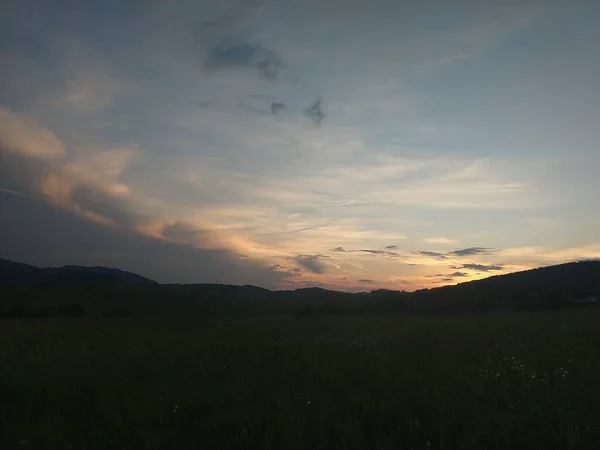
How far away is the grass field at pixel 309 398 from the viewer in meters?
6.59

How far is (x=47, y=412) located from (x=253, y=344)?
9.11 metres

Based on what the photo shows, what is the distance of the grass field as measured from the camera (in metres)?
6.59

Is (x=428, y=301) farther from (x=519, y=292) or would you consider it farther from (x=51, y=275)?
(x=51, y=275)

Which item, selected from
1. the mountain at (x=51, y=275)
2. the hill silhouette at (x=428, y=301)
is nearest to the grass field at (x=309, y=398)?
the hill silhouette at (x=428, y=301)

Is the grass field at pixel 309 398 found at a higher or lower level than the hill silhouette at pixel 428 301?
lower

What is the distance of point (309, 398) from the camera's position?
8641 mm

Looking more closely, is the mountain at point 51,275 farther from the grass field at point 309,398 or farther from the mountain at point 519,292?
the grass field at point 309,398

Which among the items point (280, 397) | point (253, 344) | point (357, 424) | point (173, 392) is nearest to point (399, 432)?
point (357, 424)

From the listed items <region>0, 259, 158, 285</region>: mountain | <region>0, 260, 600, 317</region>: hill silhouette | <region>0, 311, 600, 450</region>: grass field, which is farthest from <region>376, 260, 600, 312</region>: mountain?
<region>0, 259, 158, 285</region>: mountain

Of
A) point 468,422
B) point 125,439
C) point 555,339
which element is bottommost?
point 125,439

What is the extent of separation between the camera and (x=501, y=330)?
61.0ft

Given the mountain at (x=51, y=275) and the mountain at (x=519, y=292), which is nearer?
the mountain at (x=519, y=292)

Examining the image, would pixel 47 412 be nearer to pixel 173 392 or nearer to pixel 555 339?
pixel 173 392

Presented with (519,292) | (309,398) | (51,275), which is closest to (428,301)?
(519,292)
